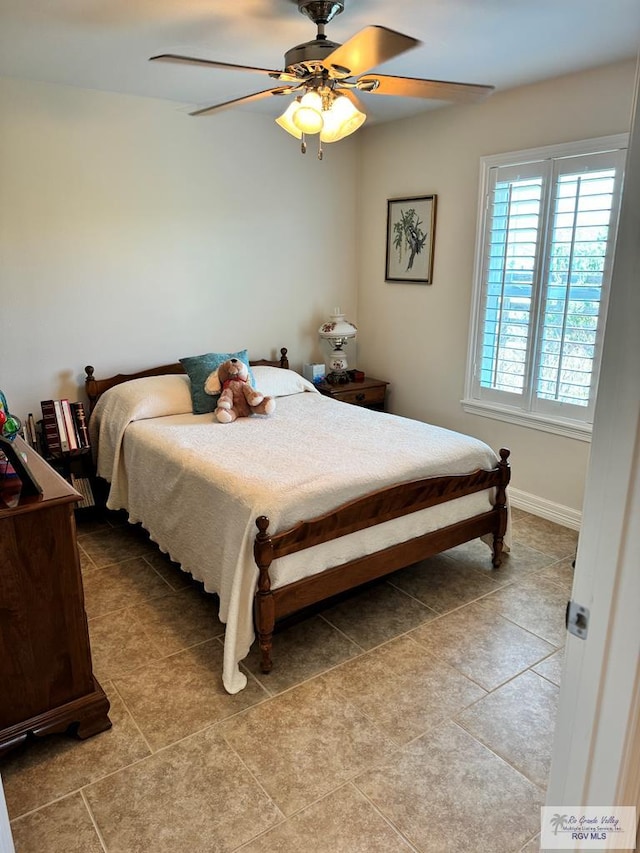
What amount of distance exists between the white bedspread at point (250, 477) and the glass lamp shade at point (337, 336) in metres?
1.04

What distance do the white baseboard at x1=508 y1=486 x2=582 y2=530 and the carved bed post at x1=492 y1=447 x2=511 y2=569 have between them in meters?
0.74

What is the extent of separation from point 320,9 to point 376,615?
2.59m

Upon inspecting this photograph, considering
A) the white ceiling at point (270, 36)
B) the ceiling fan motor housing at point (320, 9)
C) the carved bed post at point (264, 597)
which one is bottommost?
the carved bed post at point (264, 597)

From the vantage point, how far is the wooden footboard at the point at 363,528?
232 centimetres

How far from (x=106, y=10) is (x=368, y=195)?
2.69m

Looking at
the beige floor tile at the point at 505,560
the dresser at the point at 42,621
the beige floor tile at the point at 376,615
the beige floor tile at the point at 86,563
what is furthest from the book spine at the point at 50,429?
the beige floor tile at the point at 505,560

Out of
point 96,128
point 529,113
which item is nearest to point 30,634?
point 96,128

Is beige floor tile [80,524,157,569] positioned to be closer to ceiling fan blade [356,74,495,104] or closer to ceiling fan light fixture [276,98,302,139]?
ceiling fan light fixture [276,98,302,139]

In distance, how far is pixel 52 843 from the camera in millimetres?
1709

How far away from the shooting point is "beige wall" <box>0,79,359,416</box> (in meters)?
3.50

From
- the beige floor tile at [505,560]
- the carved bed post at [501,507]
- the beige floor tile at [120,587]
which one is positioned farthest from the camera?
the beige floor tile at [505,560]

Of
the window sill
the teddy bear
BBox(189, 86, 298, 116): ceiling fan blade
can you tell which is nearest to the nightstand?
the window sill

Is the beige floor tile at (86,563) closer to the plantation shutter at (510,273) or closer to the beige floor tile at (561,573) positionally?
the beige floor tile at (561,573)

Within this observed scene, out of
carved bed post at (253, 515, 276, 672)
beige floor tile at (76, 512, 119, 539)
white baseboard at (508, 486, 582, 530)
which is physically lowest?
beige floor tile at (76, 512, 119, 539)
